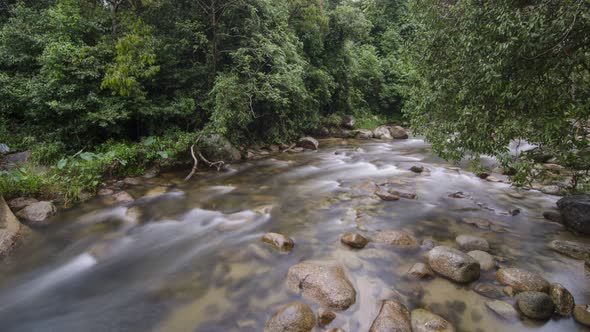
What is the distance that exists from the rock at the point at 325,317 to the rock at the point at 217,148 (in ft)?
26.3

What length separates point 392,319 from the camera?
11.1 ft

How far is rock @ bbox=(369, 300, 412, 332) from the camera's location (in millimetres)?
3277

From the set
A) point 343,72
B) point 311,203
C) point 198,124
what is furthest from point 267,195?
point 343,72

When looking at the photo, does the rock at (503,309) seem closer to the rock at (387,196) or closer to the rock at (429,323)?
the rock at (429,323)

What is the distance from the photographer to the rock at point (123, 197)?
→ 7.16 m

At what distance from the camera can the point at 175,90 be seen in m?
11.2

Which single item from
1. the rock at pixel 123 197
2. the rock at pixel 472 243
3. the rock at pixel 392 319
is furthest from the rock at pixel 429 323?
the rock at pixel 123 197

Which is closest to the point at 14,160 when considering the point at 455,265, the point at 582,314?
the point at 455,265

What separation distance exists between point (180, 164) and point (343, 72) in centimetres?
1191

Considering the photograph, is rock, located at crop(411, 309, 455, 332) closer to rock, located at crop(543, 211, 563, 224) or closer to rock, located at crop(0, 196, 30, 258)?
rock, located at crop(543, 211, 563, 224)

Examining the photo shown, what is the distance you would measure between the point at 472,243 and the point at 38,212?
823cm

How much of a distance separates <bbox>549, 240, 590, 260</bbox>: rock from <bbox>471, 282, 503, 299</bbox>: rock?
1909 millimetres

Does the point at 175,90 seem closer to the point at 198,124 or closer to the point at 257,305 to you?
the point at 198,124

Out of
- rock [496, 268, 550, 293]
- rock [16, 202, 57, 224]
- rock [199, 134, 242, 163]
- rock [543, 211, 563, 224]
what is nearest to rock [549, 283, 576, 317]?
rock [496, 268, 550, 293]
